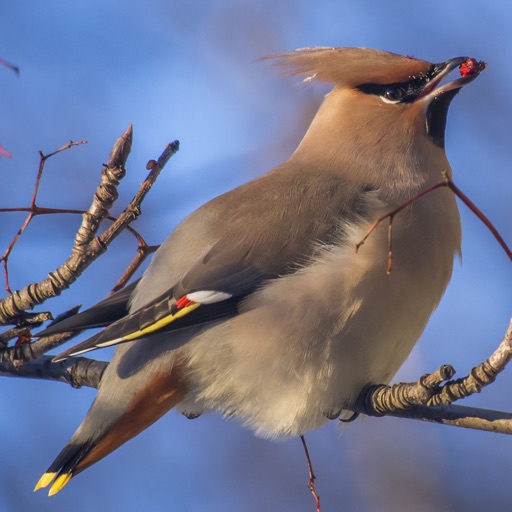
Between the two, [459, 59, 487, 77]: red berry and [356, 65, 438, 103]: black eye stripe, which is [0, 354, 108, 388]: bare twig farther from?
[459, 59, 487, 77]: red berry

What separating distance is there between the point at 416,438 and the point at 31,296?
7.98 feet

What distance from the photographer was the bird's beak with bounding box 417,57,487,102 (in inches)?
152

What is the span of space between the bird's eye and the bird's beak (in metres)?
0.07

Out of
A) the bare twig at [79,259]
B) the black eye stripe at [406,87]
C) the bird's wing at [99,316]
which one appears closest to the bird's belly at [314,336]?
the bird's wing at [99,316]

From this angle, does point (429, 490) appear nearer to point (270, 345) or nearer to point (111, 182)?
point (270, 345)

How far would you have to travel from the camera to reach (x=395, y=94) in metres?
4.09

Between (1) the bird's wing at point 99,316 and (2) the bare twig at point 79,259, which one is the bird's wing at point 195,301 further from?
(2) the bare twig at point 79,259

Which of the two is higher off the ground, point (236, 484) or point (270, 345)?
point (270, 345)

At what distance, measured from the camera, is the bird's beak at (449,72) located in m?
3.87

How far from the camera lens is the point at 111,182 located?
3.12 m

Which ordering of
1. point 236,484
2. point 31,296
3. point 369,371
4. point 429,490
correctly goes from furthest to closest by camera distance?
point 236,484 → point 429,490 → point 369,371 → point 31,296

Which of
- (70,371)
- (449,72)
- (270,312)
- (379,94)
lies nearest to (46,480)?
(70,371)

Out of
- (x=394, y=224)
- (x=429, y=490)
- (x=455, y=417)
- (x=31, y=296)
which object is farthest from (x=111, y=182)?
(x=429, y=490)

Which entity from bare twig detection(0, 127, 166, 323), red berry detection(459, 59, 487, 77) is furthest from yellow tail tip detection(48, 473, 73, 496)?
red berry detection(459, 59, 487, 77)
